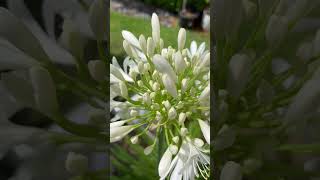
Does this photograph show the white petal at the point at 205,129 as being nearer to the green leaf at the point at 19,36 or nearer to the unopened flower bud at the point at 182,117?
the unopened flower bud at the point at 182,117

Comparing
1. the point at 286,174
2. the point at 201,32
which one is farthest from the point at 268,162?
the point at 201,32

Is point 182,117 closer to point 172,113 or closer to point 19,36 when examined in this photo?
point 172,113

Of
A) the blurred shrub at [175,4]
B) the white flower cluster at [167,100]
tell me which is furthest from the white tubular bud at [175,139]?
the blurred shrub at [175,4]

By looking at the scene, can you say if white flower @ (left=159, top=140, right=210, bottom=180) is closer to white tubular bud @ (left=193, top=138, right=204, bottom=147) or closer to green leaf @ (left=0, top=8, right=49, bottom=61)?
white tubular bud @ (left=193, top=138, right=204, bottom=147)

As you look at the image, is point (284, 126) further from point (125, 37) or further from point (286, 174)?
point (125, 37)

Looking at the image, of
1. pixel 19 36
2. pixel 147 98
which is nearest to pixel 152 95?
pixel 147 98
